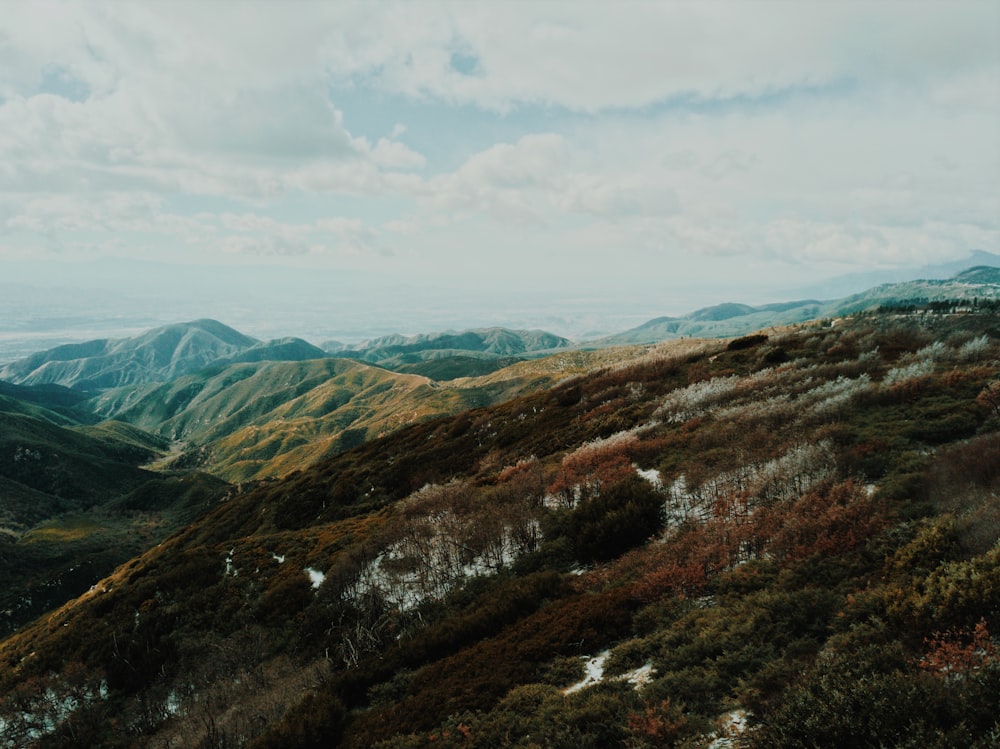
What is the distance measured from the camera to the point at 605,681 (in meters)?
10.8

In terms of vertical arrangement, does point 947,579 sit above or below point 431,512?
above

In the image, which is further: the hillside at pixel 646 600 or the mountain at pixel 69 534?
the mountain at pixel 69 534

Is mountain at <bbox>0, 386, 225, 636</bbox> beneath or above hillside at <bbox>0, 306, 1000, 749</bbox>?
beneath

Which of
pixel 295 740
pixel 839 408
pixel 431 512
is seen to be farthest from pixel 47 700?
pixel 839 408

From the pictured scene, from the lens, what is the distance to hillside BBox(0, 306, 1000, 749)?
8.38 meters

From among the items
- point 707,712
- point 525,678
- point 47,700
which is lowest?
point 47,700

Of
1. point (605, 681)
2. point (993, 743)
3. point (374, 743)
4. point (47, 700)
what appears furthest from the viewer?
point (47, 700)

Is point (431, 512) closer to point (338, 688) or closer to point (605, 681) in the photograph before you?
point (338, 688)

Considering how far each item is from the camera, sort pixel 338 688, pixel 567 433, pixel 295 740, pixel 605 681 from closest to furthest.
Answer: pixel 605 681, pixel 295 740, pixel 338 688, pixel 567 433

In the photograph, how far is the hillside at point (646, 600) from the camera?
8.38m

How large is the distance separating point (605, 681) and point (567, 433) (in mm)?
28781

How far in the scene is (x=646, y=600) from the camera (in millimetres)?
13625

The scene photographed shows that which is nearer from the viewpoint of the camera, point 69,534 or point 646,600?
point 646,600

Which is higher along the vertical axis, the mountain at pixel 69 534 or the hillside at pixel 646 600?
the hillside at pixel 646 600
